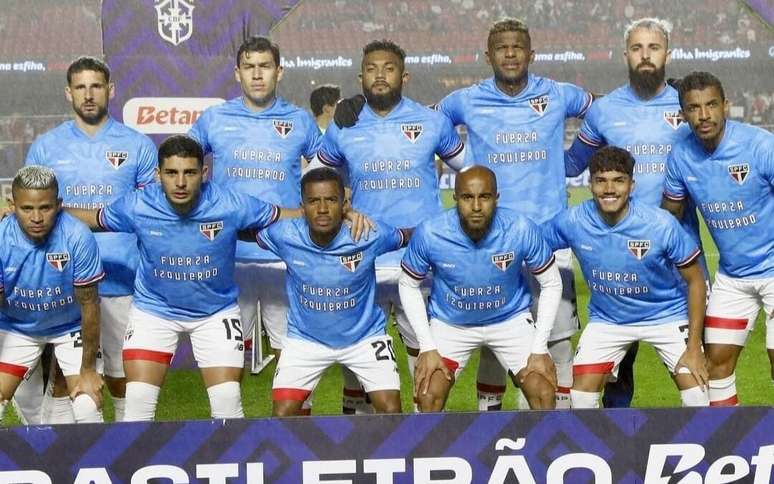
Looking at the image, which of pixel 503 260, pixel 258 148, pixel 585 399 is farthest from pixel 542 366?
pixel 258 148

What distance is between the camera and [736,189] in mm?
6566

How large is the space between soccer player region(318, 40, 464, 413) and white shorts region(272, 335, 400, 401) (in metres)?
0.62

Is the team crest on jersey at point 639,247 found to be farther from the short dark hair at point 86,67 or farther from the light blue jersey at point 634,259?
the short dark hair at point 86,67

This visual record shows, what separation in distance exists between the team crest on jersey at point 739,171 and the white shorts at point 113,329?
3.77 metres

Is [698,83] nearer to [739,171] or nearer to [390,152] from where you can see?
[739,171]

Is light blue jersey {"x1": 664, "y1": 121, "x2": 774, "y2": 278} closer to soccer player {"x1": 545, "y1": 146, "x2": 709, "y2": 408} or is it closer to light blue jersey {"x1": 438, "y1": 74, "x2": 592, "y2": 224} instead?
soccer player {"x1": 545, "y1": 146, "x2": 709, "y2": 408}

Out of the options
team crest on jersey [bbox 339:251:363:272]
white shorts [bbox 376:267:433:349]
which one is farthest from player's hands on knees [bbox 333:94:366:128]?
team crest on jersey [bbox 339:251:363:272]

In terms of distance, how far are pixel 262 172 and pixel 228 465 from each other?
8.48 feet

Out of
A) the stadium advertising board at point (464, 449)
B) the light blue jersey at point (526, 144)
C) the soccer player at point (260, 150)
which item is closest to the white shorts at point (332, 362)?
the soccer player at point (260, 150)

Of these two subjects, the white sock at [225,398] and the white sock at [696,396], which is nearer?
the white sock at [696,396]

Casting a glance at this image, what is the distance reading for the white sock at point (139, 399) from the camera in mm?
6531

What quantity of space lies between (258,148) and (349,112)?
61 cm

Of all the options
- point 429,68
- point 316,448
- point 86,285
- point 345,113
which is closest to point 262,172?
point 345,113

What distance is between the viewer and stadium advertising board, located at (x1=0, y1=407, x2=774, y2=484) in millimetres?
4973
